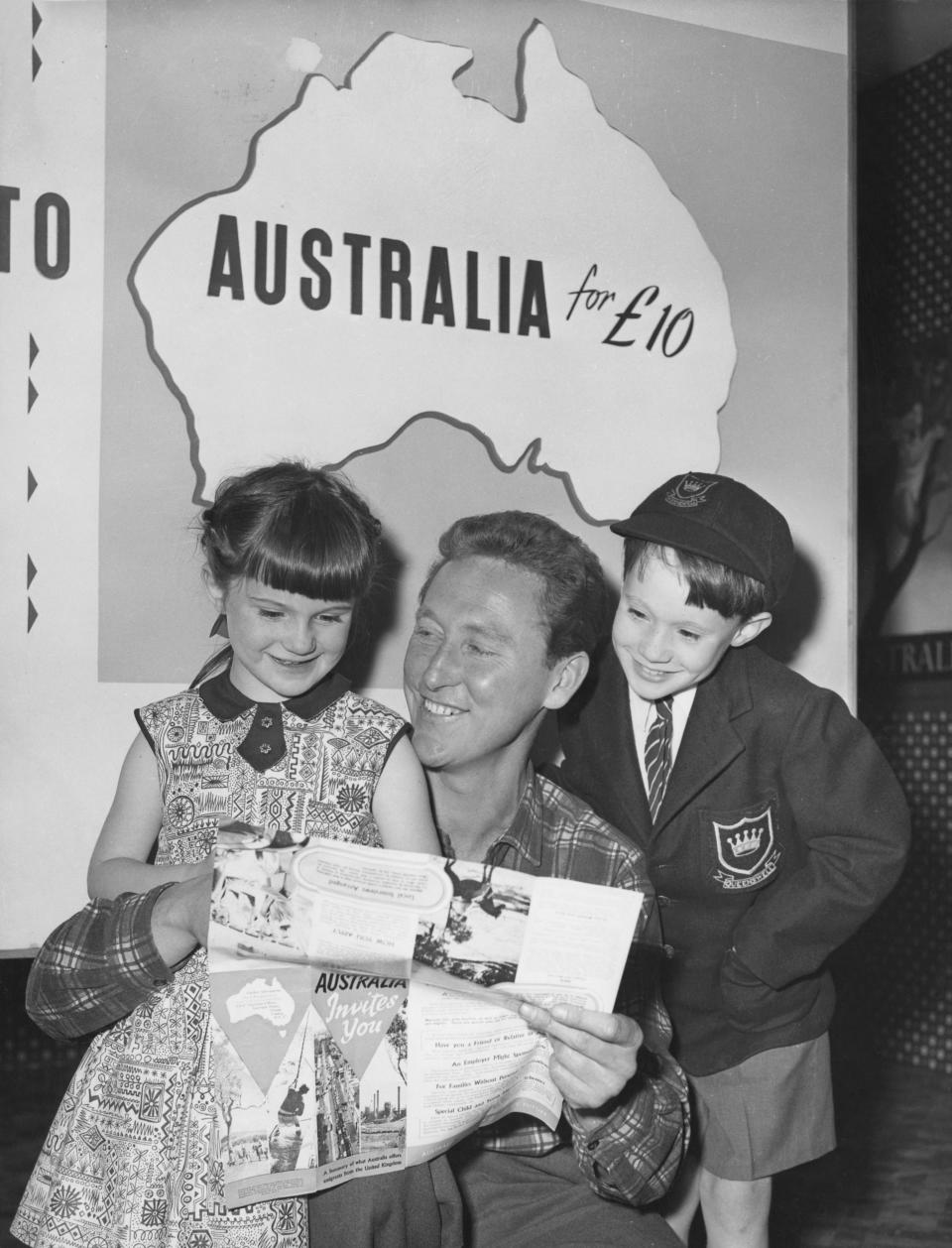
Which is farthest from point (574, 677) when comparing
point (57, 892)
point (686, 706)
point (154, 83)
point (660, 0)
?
point (660, 0)

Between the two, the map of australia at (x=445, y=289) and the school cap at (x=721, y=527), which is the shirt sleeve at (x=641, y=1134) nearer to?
the school cap at (x=721, y=527)

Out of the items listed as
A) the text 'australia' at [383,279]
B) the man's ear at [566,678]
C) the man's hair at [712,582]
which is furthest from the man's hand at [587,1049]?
the text 'australia' at [383,279]

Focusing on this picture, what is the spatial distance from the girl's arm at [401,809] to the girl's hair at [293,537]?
24cm

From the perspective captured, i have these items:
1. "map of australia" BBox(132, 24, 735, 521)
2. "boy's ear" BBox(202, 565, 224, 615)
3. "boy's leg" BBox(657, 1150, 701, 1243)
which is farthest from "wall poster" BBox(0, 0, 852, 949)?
"boy's leg" BBox(657, 1150, 701, 1243)

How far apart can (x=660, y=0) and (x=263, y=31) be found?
809 mm

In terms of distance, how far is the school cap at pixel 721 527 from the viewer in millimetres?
2020

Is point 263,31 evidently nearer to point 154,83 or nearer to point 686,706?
point 154,83

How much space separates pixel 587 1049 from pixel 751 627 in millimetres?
901

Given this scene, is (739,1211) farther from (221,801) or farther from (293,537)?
(293,537)

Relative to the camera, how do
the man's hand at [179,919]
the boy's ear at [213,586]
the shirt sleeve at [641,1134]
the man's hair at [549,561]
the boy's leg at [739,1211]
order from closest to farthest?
the man's hand at [179,919], the shirt sleeve at [641,1134], the boy's ear at [213,586], the man's hair at [549,561], the boy's leg at [739,1211]

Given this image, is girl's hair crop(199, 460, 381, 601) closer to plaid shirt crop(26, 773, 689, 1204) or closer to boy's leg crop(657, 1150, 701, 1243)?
plaid shirt crop(26, 773, 689, 1204)

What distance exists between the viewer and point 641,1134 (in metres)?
1.69

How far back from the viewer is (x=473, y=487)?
7.92 feet

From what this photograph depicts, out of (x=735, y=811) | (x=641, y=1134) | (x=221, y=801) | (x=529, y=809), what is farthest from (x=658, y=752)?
(x=221, y=801)
